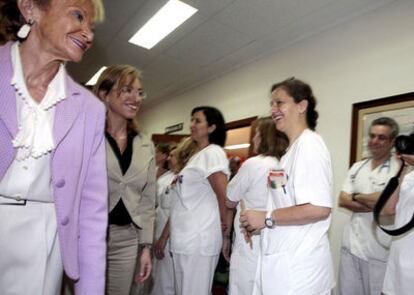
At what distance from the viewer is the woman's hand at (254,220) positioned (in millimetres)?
1414

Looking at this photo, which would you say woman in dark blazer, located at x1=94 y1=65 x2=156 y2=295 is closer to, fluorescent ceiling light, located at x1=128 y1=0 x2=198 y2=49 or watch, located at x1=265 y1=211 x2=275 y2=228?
watch, located at x1=265 y1=211 x2=275 y2=228

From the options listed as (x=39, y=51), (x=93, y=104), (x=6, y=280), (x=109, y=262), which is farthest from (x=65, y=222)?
(x=109, y=262)

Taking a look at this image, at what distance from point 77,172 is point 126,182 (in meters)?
0.68

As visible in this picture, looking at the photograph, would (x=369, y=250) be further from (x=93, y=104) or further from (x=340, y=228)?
(x=93, y=104)

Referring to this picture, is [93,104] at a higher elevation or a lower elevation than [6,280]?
higher

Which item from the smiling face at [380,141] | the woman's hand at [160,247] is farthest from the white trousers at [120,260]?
the smiling face at [380,141]

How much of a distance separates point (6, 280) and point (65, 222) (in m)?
0.17

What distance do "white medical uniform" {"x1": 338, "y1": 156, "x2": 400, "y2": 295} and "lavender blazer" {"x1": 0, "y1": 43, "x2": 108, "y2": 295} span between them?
6.39 ft

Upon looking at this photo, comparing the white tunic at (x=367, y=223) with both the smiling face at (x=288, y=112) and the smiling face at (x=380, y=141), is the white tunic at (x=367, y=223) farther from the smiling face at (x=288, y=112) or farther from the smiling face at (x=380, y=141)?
the smiling face at (x=288, y=112)

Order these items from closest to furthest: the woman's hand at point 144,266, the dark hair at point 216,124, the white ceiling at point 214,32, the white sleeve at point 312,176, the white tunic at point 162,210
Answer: the white sleeve at point 312,176, the woman's hand at point 144,266, the dark hair at point 216,124, the white tunic at point 162,210, the white ceiling at point 214,32

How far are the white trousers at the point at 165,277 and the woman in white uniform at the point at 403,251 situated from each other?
145 centimetres

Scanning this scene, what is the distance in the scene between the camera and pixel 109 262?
142 centimetres

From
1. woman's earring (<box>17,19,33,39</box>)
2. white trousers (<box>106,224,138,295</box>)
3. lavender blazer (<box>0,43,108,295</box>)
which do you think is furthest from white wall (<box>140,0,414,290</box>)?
woman's earring (<box>17,19,33,39</box>)

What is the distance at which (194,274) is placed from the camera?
6.69ft
